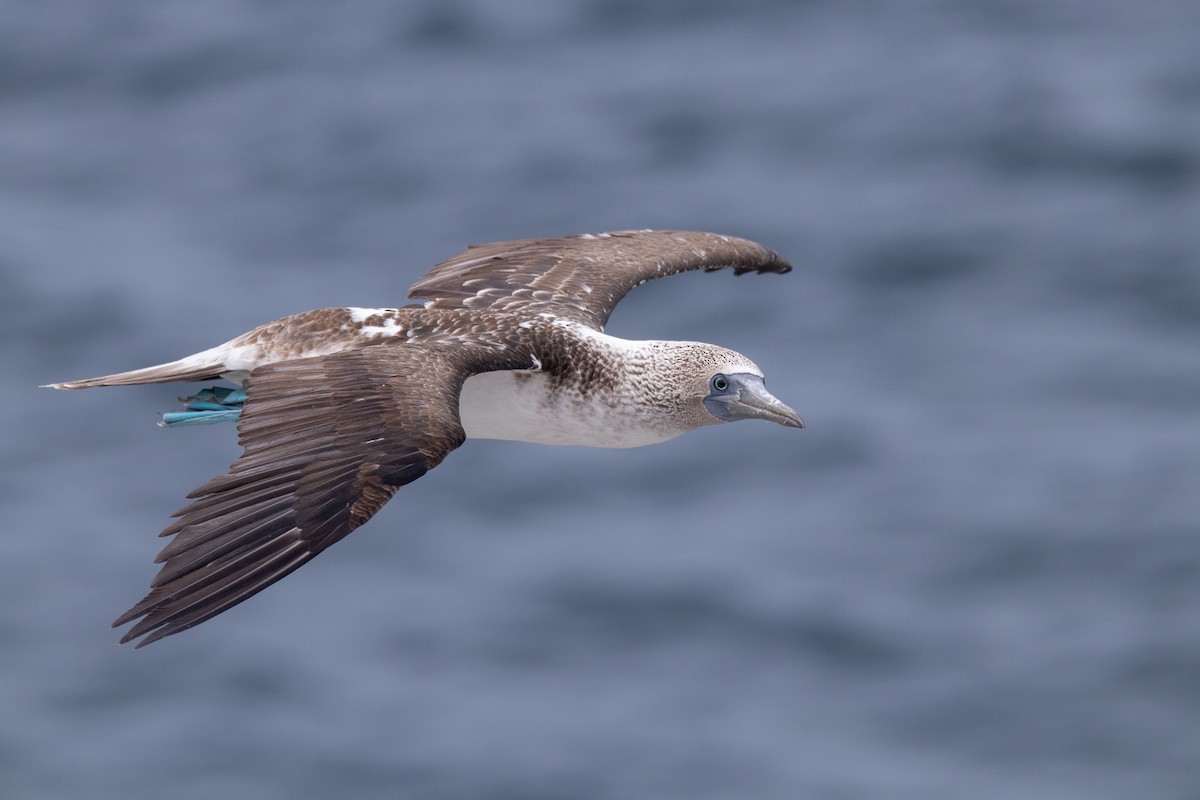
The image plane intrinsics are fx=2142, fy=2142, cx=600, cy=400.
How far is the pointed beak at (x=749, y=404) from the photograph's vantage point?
45.4 ft

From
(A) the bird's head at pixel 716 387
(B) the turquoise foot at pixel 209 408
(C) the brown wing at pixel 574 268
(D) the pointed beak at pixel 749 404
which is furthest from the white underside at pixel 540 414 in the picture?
(B) the turquoise foot at pixel 209 408

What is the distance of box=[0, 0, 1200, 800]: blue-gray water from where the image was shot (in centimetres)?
2595

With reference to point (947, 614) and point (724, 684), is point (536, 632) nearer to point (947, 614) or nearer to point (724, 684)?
point (724, 684)

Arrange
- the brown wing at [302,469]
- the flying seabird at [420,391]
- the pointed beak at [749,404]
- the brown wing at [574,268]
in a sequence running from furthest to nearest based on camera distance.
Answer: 1. the brown wing at [574,268]
2. the pointed beak at [749,404]
3. the flying seabird at [420,391]
4. the brown wing at [302,469]

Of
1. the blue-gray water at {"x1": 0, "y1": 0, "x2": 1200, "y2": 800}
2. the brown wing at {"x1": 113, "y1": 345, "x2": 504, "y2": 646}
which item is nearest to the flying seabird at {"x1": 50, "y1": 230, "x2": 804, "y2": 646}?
the brown wing at {"x1": 113, "y1": 345, "x2": 504, "y2": 646}

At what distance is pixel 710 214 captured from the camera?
94.1 ft

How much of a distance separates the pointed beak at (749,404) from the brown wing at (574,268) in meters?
1.42

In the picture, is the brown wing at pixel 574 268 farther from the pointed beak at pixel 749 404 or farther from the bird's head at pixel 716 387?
the pointed beak at pixel 749 404

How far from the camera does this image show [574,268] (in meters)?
15.9

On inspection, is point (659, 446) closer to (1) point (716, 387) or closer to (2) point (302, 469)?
A: (1) point (716, 387)

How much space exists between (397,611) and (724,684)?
415cm

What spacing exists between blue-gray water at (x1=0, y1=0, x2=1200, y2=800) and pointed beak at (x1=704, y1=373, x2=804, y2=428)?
12164 millimetres

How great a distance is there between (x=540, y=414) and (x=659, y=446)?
13863 mm

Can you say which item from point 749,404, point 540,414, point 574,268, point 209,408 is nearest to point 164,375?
point 209,408
